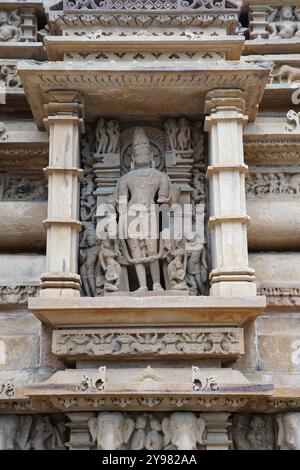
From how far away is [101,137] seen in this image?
238 inches

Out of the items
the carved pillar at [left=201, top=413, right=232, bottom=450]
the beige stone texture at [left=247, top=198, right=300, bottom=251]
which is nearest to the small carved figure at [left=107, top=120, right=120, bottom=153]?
the beige stone texture at [left=247, top=198, right=300, bottom=251]

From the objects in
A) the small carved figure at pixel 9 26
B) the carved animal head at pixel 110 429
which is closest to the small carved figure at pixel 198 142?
the small carved figure at pixel 9 26

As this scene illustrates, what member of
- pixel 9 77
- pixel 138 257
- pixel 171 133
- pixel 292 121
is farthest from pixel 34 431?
pixel 292 121

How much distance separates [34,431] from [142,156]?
263cm

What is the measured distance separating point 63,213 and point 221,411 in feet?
6.95

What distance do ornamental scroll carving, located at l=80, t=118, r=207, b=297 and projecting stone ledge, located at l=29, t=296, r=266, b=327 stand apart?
1.38 feet

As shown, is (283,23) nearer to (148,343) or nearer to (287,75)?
(287,75)

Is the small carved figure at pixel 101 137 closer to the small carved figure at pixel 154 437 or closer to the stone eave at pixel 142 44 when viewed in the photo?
the stone eave at pixel 142 44

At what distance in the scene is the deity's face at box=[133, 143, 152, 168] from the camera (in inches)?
231

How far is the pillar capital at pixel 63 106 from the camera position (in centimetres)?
571

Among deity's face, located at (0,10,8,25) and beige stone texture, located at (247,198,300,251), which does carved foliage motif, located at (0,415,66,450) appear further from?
deity's face, located at (0,10,8,25)

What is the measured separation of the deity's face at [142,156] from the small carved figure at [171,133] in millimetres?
239

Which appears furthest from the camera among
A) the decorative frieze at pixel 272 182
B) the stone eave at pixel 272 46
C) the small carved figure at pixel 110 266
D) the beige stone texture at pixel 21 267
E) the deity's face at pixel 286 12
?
the deity's face at pixel 286 12
